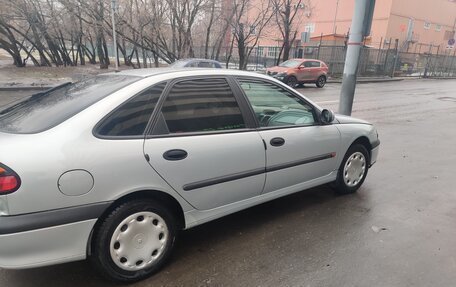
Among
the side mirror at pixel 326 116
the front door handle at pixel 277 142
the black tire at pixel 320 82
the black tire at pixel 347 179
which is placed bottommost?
A: the black tire at pixel 320 82

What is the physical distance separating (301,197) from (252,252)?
4.74ft

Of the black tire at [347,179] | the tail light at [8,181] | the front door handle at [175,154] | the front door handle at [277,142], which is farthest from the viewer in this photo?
the black tire at [347,179]

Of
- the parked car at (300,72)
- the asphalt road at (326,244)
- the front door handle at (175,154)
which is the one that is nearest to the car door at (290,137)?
the asphalt road at (326,244)

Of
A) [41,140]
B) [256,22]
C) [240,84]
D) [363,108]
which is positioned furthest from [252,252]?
[256,22]

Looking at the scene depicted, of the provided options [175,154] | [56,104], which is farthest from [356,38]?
[56,104]

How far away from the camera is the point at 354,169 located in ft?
14.3

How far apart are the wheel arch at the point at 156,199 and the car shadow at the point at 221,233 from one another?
1.11 feet

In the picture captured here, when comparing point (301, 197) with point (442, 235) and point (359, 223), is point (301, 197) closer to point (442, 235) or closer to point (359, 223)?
point (359, 223)

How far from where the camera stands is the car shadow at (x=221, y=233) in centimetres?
265

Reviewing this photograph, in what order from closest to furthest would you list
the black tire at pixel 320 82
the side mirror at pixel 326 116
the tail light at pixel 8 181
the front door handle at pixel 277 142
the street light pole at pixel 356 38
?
the tail light at pixel 8 181
the front door handle at pixel 277 142
the side mirror at pixel 326 116
the street light pole at pixel 356 38
the black tire at pixel 320 82

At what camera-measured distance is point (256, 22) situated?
2566 centimetres

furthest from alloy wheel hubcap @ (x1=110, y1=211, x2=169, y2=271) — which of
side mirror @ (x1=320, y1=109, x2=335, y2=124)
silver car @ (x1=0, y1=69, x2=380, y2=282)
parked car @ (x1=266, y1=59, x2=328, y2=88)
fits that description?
parked car @ (x1=266, y1=59, x2=328, y2=88)

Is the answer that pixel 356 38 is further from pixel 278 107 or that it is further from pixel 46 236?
pixel 46 236

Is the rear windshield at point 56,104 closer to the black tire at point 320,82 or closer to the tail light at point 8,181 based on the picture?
the tail light at point 8,181
